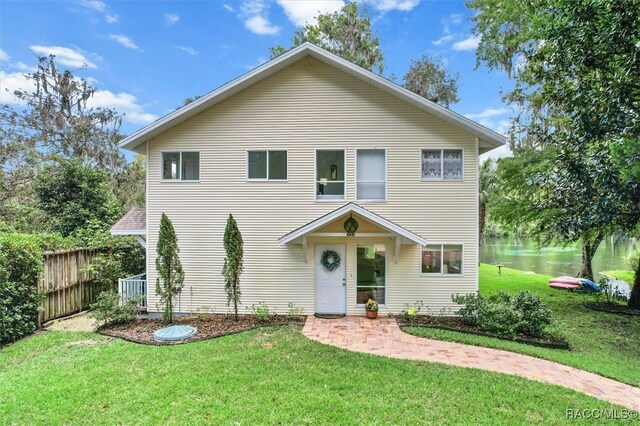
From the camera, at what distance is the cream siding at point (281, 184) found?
377 inches

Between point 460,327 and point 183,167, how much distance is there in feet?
30.9

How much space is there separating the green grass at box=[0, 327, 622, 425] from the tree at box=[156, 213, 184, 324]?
2.03 m

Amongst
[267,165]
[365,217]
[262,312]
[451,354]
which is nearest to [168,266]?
[262,312]

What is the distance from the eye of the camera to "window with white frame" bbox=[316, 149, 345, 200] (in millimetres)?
9734

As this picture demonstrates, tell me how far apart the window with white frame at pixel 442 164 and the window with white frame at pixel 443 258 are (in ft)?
6.92

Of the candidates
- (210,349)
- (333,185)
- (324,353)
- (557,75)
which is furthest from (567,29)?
(210,349)

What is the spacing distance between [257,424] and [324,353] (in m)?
2.52

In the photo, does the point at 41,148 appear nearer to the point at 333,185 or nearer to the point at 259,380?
the point at 333,185

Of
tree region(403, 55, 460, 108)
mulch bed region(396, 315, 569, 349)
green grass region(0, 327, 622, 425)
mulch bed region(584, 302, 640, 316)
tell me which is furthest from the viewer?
tree region(403, 55, 460, 108)

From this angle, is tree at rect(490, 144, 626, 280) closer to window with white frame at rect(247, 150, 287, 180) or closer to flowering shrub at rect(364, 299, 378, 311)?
flowering shrub at rect(364, 299, 378, 311)

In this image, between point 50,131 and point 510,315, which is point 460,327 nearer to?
point 510,315

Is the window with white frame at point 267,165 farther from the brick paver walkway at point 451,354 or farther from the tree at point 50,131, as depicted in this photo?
the tree at point 50,131

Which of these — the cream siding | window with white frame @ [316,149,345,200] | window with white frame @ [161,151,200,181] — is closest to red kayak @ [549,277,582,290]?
the cream siding

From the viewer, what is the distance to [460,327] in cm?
858
